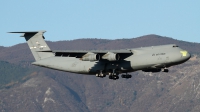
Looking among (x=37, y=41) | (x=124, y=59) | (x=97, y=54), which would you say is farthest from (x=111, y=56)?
(x=37, y=41)

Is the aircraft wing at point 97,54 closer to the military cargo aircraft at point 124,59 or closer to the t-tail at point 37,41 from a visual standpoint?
the military cargo aircraft at point 124,59

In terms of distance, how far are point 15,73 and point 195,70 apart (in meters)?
51.9

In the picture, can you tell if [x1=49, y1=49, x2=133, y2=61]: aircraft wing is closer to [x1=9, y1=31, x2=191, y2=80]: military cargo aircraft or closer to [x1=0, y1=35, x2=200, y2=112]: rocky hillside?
[x1=9, y1=31, x2=191, y2=80]: military cargo aircraft

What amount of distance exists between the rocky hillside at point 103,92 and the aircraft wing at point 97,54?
11101cm

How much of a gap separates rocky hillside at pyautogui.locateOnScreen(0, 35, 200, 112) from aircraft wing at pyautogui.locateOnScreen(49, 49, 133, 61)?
111m

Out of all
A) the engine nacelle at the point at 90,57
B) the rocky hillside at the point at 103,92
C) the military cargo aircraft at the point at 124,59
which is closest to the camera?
the military cargo aircraft at the point at 124,59

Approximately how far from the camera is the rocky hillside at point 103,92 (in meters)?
170

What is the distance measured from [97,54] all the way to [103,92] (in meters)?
142

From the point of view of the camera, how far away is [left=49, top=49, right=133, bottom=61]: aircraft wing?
4847cm

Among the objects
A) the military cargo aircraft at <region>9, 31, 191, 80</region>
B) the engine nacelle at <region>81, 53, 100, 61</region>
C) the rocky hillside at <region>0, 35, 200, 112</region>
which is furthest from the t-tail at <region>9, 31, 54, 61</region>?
the rocky hillside at <region>0, 35, 200, 112</region>

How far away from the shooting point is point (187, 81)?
577 ft

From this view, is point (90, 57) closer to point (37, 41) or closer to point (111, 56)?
point (111, 56)

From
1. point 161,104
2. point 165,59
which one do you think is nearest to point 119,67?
point 165,59

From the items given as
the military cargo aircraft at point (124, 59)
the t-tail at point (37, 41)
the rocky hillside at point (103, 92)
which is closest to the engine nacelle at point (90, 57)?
the military cargo aircraft at point (124, 59)
